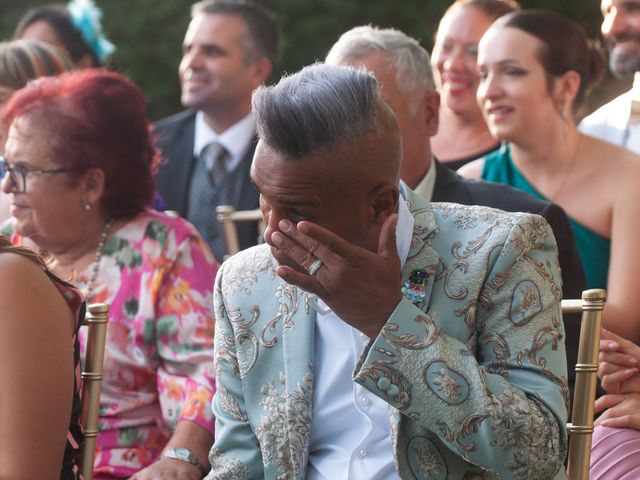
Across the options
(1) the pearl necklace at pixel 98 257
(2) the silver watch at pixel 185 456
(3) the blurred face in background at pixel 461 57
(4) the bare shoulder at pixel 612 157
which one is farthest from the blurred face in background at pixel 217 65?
(2) the silver watch at pixel 185 456

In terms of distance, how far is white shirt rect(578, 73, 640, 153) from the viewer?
17.0 feet

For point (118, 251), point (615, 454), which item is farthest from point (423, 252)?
point (118, 251)

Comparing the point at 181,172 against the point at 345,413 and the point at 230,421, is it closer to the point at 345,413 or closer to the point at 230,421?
the point at 230,421

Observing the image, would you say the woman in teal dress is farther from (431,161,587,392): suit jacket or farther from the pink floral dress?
the pink floral dress

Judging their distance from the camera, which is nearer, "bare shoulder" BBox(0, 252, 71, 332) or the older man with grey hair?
→ "bare shoulder" BBox(0, 252, 71, 332)

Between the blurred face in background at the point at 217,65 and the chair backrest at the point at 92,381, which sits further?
the blurred face in background at the point at 217,65

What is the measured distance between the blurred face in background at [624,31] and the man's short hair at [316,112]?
127 inches

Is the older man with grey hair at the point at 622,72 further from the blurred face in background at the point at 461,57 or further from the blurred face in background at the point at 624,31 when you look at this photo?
the blurred face in background at the point at 461,57

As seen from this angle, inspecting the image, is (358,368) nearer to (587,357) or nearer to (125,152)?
(587,357)

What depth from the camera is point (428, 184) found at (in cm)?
400

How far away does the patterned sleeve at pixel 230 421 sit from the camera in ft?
8.92

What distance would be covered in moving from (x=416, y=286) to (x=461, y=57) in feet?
11.6

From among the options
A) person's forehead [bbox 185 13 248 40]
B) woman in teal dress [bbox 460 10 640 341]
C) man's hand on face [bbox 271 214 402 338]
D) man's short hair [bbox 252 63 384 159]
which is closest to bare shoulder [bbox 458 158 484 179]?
woman in teal dress [bbox 460 10 640 341]

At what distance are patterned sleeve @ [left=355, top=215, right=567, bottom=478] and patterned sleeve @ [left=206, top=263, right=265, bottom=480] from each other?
0.43m
